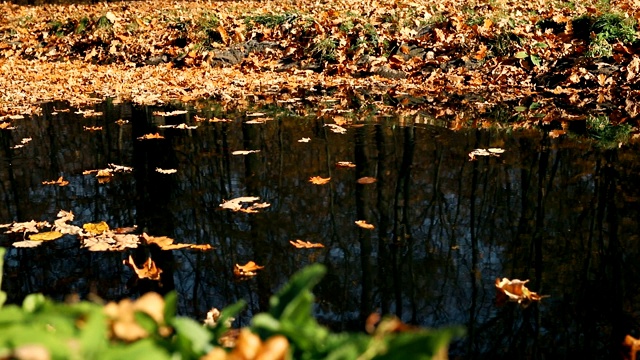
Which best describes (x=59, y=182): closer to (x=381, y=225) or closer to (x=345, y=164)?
(x=345, y=164)

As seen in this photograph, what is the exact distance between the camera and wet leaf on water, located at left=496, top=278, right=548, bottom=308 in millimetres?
2691

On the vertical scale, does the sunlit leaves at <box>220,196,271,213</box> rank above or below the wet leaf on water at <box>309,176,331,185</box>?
below

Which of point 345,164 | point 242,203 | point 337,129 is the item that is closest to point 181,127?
point 337,129

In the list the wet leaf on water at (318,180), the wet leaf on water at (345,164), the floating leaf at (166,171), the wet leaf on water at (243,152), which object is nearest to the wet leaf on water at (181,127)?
the wet leaf on water at (243,152)

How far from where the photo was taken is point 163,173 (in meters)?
4.84

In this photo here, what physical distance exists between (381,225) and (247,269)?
91 cm

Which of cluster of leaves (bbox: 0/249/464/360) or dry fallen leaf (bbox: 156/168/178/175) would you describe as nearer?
cluster of leaves (bbox: 0/249/464/360)

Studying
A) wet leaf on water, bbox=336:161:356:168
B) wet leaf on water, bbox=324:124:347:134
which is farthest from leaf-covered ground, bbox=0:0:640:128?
A: wet leaf on water, bbox=336:161:356:168

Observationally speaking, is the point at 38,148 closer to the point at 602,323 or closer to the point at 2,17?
the point at 602,323

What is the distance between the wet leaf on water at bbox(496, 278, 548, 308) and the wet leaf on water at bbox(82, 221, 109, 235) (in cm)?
229

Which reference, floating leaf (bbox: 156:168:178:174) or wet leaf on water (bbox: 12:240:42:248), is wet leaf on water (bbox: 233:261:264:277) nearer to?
wet leaf on water (bbox: 12:240:42:248)

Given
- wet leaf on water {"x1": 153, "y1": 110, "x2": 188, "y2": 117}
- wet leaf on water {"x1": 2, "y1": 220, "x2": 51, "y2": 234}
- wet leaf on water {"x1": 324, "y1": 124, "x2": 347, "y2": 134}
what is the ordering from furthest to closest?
1. wet leaf on water {"x1": 153, "y1": 110, "x2": 188, "y2": 117}
2. wet leaf on water {"x1": 324, "y1": 124, "x2": 347, "y2": 134}
3. wet leaf on water {"x1": 2, "y1": 220, "x2": 51, "y2": 234}

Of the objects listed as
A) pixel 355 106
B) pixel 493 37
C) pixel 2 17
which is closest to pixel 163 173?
pixel 355 106

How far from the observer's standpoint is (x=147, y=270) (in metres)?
3.06
